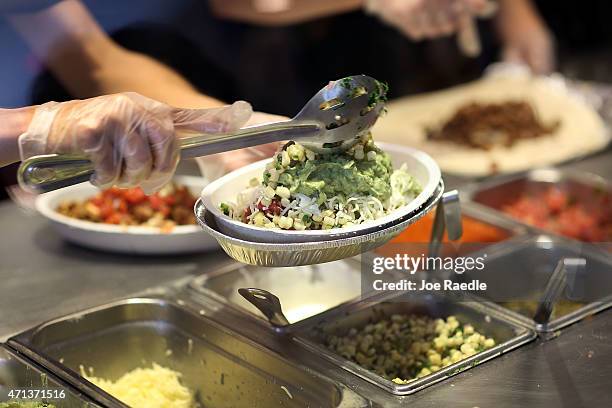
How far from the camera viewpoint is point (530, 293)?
6.15ft

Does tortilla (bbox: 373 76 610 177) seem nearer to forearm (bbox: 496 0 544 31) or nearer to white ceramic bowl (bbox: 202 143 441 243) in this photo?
forearm (bbox: 496 0 544 31)

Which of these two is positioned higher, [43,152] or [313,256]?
[43,152]

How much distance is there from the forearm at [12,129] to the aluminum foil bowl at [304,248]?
36 centimetres

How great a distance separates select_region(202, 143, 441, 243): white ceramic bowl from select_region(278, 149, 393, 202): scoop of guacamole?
7 centimetres

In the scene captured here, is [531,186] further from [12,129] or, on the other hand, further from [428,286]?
[12,129]

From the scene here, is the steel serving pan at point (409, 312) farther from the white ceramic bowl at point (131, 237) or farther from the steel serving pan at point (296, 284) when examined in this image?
the white ceramic bowl at point (131, 237)

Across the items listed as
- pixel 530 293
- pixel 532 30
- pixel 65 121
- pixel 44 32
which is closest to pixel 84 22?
pixel 44 32

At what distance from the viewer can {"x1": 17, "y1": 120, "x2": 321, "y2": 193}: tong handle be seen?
1.41m

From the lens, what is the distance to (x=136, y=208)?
7.48ft

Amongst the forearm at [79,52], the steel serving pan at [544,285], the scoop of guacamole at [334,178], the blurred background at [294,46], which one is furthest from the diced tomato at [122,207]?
the steel serving pan at [544,285]

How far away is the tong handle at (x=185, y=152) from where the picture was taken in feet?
4.64

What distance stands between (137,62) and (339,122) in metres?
0.81

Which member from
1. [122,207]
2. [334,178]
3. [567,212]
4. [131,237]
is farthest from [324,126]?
[567,212]

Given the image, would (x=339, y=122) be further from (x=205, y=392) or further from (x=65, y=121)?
(x=205, y=392)
